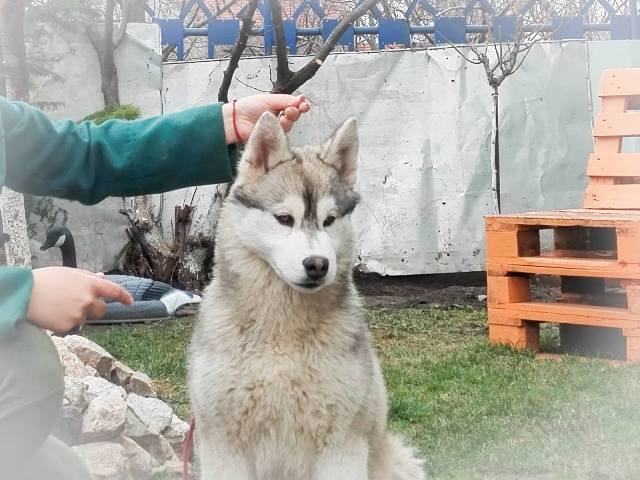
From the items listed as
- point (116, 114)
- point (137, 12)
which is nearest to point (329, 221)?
point (116, 114)

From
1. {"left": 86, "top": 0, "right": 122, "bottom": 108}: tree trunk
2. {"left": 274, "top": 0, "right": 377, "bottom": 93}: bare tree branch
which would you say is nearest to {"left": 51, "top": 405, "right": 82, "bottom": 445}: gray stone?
{"left": 274, "top": 0, "right": 377, "bottom": 93}: bare tree branch

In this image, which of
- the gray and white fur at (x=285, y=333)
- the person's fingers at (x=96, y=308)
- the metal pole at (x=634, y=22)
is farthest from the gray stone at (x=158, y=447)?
the metal pole at (x=634, y=22)

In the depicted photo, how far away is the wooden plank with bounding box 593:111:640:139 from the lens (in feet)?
18.5

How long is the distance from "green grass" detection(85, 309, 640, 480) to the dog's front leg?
3.47 feet

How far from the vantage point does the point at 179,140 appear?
1.92m

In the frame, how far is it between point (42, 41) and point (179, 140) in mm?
5522

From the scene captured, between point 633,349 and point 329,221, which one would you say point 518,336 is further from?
point 329,221

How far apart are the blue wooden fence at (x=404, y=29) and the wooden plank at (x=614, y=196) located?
2372 mm

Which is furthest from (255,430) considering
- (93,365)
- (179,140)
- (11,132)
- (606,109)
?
(606,109)

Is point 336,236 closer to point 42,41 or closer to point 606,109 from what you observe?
point 606,109

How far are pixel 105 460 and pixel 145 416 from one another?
47cm

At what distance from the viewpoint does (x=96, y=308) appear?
1292 mm

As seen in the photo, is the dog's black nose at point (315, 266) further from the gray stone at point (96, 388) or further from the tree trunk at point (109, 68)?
the tree trunk at point (109, 68)

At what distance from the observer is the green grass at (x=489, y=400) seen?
3.40 metres
